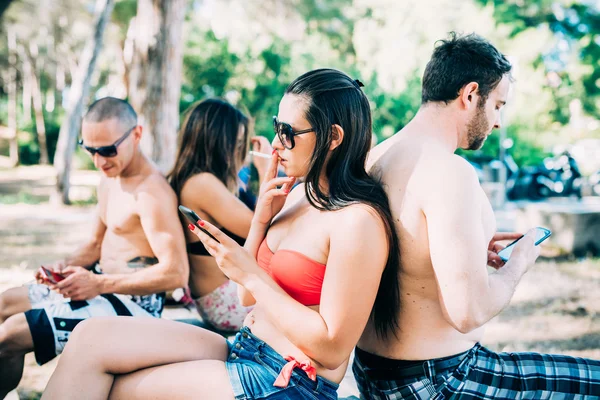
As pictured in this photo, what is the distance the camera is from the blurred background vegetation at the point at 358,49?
43.3ft

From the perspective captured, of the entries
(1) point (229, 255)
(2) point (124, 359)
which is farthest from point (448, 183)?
(2) point (124, 359)

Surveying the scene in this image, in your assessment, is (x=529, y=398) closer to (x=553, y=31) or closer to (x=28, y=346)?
(x=28, y=346)

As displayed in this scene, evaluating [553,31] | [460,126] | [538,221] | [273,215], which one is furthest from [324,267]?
[553,31]

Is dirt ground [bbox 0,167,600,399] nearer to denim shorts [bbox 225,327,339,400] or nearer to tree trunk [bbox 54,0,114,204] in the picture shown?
denim shorts [bbox 225,327,339,400]

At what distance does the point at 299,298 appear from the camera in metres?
1.95

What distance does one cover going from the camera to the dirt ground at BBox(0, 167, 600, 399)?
191 inches

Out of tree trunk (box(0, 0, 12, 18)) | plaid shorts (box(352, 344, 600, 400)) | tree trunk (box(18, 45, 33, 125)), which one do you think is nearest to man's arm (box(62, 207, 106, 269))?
plaid shorts (box(352, 344, 600, 400))

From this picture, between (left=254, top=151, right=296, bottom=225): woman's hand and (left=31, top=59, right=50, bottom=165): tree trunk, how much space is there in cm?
3030

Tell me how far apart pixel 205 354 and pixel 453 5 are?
23.3m

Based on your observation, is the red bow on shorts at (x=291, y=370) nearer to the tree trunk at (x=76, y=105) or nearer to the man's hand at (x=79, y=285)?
the man's hand at (x=79, y=285)

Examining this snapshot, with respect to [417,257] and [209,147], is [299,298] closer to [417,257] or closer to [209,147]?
[417,257]

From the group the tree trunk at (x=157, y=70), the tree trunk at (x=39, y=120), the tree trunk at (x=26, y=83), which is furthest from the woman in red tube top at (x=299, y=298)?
the tree trunk at (x=26, y=83)

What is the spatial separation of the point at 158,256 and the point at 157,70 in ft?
17.6

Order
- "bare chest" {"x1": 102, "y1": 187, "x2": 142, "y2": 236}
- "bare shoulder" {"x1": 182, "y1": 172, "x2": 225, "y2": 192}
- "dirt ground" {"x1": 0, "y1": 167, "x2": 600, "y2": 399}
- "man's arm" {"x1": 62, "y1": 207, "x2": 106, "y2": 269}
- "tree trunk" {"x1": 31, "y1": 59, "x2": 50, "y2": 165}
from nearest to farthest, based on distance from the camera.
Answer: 1. "bare chest" {"x1": 102, "y1": 187, "x2": 142, "y2": 236}
2. "bare shoulder" {"x1": 182, "y1": 172, "x2": 225, "y2": 192}
3. "man's arm" {"x1": 62, "y1": 207, "x2": 106, "y2": 269}
4. "dirt ground" {"x1": 0, "y1": 167, "x2": 600, "y2": 399}
5. "tree trunk" {"x1": 31, "y1": 59, "x2": 50, "y2": 165}
